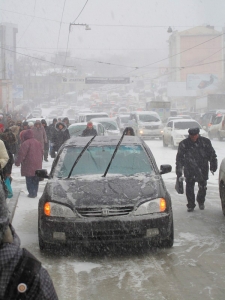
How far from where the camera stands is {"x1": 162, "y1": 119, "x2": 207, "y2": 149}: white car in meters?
27.5

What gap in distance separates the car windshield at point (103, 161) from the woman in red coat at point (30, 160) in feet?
11.1

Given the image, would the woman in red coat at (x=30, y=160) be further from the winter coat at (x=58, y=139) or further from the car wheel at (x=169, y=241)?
the winter coat at (x=58, y=139)

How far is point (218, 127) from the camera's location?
33031 mm

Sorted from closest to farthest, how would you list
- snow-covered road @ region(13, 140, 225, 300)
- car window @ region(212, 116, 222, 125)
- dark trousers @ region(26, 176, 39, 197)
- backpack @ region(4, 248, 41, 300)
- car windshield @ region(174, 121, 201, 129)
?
backpack @ region(4, 248, 41, 300)
snow-covered road @ region(13, 140, 225, 300)
dark trousers @ region(26, 176, 39, 197)
car windshield @ region(174, 121, 201, 129)
car window @ region(212, 116, 222, 125)

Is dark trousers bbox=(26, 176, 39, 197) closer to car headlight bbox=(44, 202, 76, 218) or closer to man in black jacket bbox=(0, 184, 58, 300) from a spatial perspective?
car headlight bbox=(44, 202, 76, 218)

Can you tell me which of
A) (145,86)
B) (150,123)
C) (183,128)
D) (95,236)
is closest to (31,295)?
(95,236)

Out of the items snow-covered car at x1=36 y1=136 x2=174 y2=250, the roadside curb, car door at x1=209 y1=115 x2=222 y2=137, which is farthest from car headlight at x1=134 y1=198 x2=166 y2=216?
car door at x1=209 y1=115 x2=222 y2=137

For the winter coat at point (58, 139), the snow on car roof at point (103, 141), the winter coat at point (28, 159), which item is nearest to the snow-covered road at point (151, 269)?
the snow on car roof at point (103, 141)

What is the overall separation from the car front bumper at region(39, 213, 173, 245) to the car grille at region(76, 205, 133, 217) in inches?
2.4

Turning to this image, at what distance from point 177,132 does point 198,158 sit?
18.2 meters

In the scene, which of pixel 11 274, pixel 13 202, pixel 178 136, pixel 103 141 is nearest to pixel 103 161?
pixel 103 141

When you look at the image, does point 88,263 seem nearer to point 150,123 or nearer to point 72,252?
point 72,252

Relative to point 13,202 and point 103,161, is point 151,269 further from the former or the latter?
point 13,202

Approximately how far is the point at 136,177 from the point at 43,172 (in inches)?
53.1
